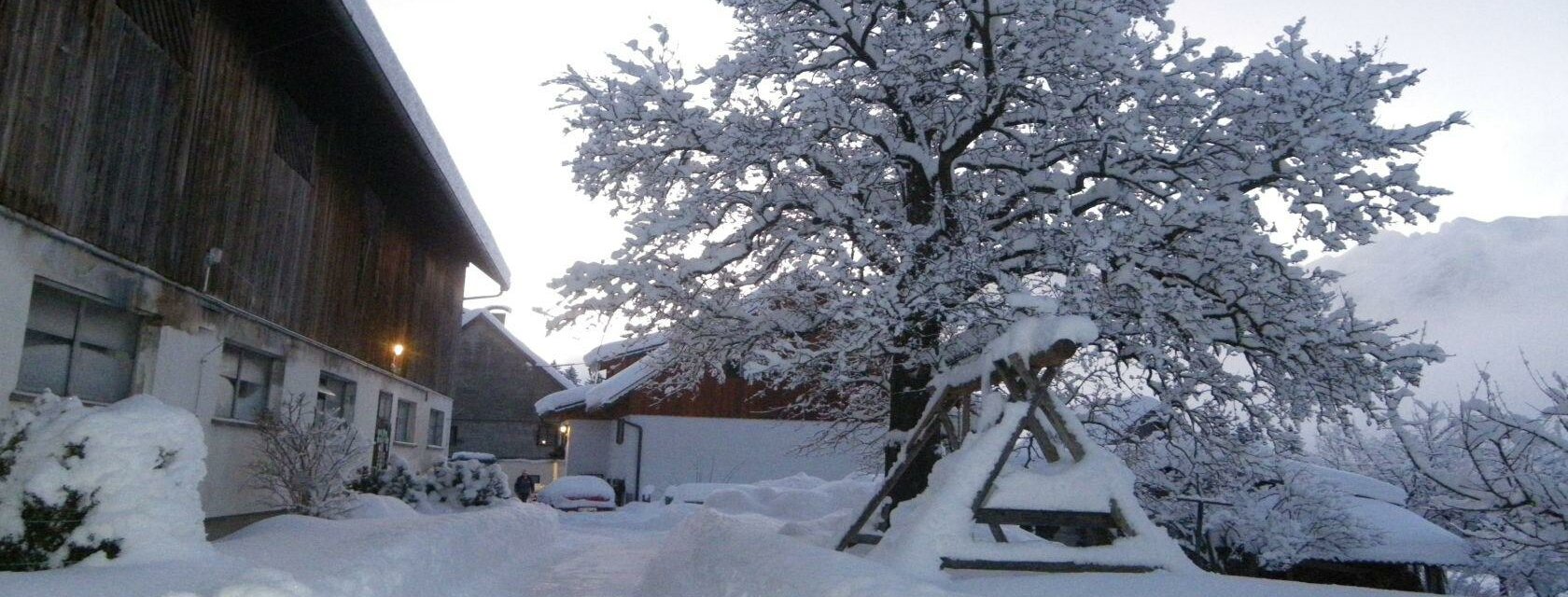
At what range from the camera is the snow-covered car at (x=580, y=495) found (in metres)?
27.8

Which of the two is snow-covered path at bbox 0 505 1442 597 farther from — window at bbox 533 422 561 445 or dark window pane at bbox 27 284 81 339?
window at bbox 533 422 561 445

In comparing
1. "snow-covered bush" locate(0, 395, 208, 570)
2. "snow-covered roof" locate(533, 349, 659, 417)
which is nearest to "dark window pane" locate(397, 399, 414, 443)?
"snow-covered roof" locate(533, 349, 659, 417)

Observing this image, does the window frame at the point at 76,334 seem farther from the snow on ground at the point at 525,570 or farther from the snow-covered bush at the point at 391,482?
the snow-covered bush at the point at 391,482

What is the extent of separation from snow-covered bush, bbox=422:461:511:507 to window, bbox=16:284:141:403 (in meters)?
9.70

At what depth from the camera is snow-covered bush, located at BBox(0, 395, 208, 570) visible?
6.27 metres

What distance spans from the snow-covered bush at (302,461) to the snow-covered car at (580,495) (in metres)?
14.7

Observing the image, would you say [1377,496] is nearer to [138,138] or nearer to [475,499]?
[475,499]

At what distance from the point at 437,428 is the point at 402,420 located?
353 cm

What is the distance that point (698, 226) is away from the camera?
11.4 meters

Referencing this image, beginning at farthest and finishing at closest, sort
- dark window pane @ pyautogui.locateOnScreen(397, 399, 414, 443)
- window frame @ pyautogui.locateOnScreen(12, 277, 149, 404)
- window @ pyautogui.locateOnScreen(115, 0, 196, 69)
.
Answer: dark window pane @ pyautogui.locateOnScreen(397, 399, 414, 443) → window @ pyautogui.locateOnScreen(115, 0, 196, 69) → window frame @ pyautogui.locateOnScreen(12, 277, 149, 404)

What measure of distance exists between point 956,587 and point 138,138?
8126 mm

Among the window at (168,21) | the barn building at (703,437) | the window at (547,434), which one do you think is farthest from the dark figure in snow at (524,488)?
the window at (168,21)

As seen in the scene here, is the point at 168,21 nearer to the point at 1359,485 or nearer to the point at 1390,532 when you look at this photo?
the point at 1390,532

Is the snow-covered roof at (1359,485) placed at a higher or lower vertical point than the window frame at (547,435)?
lower
